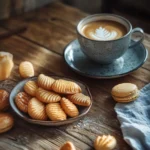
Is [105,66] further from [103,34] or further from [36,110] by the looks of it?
[36,110]

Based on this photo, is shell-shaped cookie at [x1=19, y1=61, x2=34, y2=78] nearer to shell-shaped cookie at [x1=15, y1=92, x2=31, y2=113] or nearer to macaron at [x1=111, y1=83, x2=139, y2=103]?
shell-shaped cookie at [x1=15, y1=92, x2=31, y2=113]

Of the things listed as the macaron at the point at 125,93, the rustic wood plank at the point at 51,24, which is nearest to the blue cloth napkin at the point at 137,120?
the macaron at the point at 125,93

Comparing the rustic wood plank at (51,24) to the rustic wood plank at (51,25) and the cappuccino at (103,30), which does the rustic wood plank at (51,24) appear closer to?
the rustic wood plank at (51,25)

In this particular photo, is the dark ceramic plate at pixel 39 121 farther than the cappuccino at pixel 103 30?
No

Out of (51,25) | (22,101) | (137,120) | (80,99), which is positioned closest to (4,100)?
(22,101)

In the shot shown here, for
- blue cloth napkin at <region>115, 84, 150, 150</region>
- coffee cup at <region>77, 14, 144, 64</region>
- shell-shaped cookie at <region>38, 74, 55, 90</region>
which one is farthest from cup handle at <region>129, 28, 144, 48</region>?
shell-shaped cookie at <region>38, 74, 55, 90</region>

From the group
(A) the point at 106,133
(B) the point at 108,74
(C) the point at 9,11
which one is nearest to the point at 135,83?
(B) the point at 108,74
